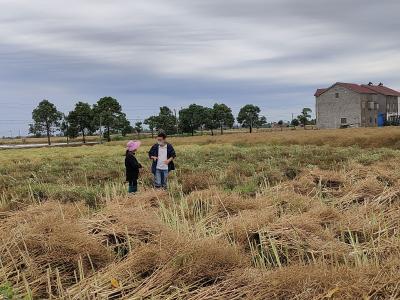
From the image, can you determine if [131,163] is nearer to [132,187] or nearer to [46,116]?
[132,187]

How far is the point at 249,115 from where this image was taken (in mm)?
78125

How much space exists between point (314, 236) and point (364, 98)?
60.5 metres

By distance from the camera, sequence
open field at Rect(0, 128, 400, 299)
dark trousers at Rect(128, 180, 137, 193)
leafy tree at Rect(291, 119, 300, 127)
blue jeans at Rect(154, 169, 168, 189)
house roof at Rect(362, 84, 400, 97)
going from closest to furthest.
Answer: open field at Rect(0, 128, 400, 299) < dark trousers at Rect(128, 180, 137, 193) < blue jeans at Rect(154, 169, 168, 189) < house roof at Rect(362, 84, 400, 97) < leafy tree at Rect(291, 119, 300, 127)

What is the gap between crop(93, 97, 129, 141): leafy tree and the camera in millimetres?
59344

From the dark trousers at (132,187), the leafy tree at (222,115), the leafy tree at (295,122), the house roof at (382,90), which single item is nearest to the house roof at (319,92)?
the house roof at (382,90)

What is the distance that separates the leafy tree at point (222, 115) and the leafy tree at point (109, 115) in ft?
49.8

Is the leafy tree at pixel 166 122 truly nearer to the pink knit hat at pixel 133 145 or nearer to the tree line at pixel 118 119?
the tree line at pixel 118 119

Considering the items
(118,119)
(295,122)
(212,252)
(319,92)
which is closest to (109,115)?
(118,119)

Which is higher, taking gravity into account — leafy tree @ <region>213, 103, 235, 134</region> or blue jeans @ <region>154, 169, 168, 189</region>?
leafy tree @ <region>213, 103, 235, 134</region>

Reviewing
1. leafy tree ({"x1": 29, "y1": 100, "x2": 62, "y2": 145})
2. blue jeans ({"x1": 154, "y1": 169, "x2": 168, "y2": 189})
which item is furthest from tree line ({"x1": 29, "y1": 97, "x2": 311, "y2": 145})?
blue jeans ({"x1": 154, "y1": 169, "x2": 168, "y2": 189})

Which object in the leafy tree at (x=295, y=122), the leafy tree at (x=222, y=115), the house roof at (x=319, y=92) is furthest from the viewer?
the leafy tree at (x=295, y=122)

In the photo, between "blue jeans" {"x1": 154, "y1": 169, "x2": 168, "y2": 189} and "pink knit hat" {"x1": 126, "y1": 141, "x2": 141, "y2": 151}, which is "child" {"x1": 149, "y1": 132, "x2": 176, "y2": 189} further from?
"pink knit hat" {"x1": 126, "y1": 141, "x2": 141, "y2": 151}

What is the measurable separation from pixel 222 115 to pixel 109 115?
2043 centimetres

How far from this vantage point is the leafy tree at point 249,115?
254 feet
